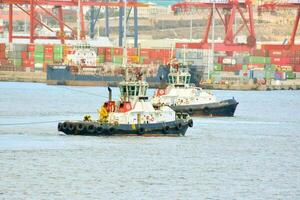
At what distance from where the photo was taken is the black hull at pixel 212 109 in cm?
9906

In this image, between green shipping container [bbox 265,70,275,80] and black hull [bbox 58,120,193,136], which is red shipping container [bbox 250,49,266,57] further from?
black hull [bbox 58,120,193,136]

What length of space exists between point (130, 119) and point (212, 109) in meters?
23.9

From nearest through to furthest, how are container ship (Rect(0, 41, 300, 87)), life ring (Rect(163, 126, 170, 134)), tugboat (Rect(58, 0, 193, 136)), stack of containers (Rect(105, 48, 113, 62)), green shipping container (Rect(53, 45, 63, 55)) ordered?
tugboat (Rect(58, 0, 193, 136))
life ring (Rect(163, 126, 170, 134))
container ship (Rect(0, 41, 300, 87))
stack of containers (Rect(105, 48, 113, 62))
green shipping container (Rect(53, 45, 63, 55))

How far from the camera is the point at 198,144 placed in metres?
79.4

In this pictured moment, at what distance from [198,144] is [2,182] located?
65.7 ft

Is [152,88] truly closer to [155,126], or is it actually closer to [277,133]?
[277,133]

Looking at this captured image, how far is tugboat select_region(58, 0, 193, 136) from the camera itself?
255 ft

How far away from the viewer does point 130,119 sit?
256 feet

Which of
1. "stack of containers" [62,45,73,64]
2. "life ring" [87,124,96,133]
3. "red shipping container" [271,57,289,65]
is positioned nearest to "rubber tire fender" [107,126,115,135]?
"life ring" [87,124,96,133]

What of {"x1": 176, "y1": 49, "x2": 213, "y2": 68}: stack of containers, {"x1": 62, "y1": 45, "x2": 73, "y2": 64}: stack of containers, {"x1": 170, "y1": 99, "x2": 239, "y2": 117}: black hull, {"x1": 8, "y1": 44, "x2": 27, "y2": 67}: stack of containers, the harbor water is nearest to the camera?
the harbor water

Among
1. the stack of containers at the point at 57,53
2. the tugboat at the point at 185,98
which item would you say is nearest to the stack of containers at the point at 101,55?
the stack of containers at the point at 57,53

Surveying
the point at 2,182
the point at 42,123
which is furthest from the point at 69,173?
the point at 42,123

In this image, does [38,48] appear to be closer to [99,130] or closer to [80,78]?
[80,78]

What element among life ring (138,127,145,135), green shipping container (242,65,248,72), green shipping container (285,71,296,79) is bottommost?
green shipping container (285,71,296,79)
